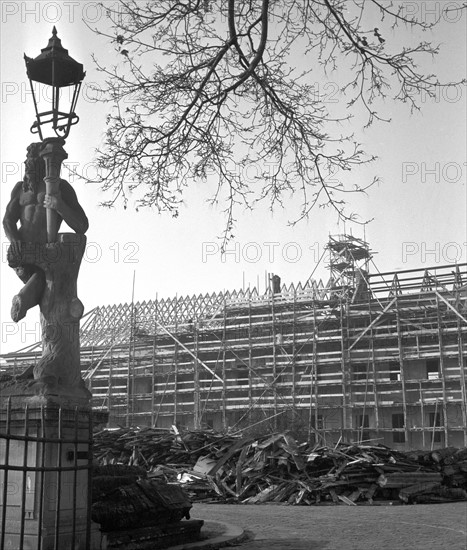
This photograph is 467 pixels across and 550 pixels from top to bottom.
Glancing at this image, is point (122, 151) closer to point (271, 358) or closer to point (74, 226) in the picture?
point (74, 226)

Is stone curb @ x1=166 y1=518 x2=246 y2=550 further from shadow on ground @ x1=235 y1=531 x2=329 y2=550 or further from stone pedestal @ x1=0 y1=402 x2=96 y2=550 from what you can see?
stone pedestal @ x1=0 y1=402 x2=96 y2=550

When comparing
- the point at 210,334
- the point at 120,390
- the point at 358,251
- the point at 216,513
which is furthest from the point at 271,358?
the point at 216,513

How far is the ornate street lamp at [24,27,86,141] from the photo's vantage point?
724 centimetres

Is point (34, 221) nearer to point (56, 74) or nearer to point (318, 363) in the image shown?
point (56, 74)

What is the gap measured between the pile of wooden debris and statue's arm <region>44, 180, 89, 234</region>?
9.84 m

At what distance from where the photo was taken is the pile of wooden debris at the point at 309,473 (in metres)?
15.7

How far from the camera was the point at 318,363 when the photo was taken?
3375cm

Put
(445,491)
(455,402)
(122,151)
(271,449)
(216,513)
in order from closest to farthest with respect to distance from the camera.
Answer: (122,151), (216,513), (445,491), (271,449), (455,402)

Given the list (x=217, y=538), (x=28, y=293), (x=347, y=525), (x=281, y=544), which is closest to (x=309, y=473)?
(x=347, y=525)

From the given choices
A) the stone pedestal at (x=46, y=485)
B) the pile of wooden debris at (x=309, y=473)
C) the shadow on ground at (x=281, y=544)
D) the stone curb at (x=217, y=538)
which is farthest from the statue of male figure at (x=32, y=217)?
the pile of wooden debris at (x=309, y=473)

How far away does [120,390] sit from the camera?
40688mm

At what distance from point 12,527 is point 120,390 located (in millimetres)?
34444

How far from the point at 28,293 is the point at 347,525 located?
657cm

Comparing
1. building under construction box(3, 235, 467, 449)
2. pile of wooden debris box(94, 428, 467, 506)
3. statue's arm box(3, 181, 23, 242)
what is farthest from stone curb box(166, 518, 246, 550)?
building under construction box(3, 235, 467, 449)
